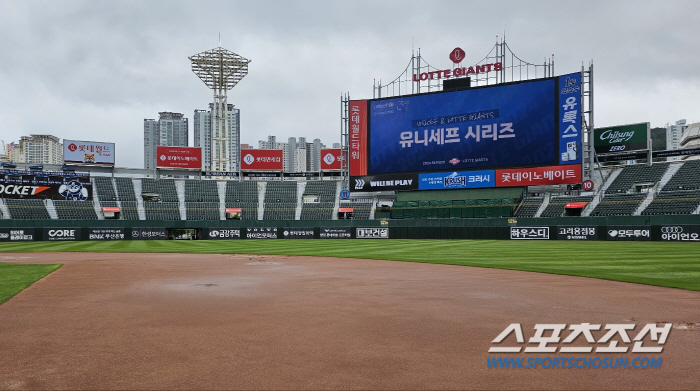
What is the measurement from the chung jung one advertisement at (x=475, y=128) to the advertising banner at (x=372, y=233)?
616cm

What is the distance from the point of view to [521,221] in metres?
42.0

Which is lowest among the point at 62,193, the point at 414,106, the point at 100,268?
the point at 100,268

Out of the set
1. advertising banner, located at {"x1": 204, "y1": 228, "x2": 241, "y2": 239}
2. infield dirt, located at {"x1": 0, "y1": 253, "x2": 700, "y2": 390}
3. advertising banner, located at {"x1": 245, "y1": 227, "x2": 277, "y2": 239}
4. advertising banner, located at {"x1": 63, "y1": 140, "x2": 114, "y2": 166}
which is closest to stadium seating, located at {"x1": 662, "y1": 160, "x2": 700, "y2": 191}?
advertising banner, located at {"x1": 245, "y1": 227, "x2": 277, "y2": 239}

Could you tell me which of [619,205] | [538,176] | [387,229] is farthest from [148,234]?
[619,205]

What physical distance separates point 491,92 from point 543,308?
129 feet

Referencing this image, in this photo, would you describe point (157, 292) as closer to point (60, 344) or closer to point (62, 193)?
point (60, 344)

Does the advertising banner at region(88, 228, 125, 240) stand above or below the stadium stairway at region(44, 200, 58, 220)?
below

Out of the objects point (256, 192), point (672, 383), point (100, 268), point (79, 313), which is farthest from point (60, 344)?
point (256, 192)

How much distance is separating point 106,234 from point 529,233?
41025 mm

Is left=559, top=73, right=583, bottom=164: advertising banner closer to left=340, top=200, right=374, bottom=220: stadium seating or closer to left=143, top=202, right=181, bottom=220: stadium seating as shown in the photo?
left=340, top=200, right=374, bottom=220: stadium seating

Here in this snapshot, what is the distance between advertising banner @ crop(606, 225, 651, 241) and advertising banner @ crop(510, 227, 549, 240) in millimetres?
4891

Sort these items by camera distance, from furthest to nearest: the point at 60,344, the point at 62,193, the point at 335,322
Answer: the point at 62,193 → the point at 335,322 → the point at 60,344

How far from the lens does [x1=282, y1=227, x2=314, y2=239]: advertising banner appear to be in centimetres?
4972

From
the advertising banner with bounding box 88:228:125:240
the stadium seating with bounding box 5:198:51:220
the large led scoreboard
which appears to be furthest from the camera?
the stadium seating with bounding box 5:198:51:220
